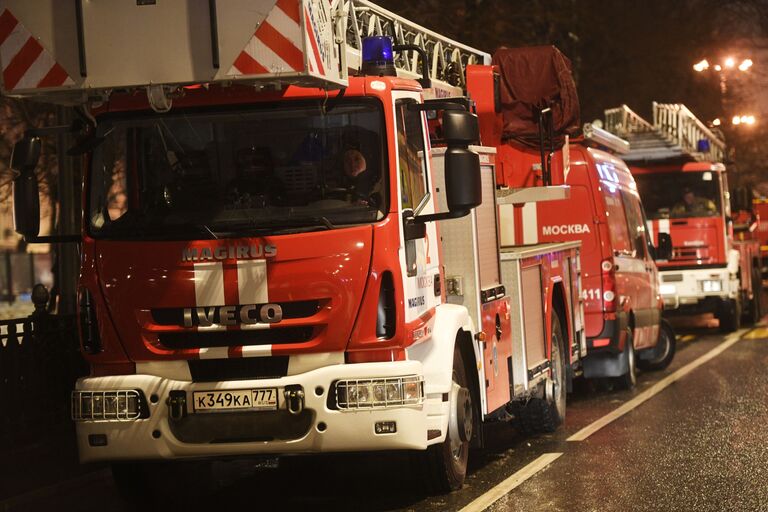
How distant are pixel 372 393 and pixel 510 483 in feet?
5.93

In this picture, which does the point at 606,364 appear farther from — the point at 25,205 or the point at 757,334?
the point at 757,334

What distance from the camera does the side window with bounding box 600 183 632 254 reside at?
15509mm

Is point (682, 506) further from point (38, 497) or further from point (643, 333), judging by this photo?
point (643, 333)

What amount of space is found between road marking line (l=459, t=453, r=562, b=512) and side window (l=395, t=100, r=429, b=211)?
181 cm

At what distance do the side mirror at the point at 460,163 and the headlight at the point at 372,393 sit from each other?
1064mm

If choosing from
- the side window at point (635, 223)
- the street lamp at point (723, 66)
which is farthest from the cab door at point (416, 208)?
the street lamp at point (723, 66)

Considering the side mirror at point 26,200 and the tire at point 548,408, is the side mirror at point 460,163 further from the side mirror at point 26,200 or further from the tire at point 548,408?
the tire at point 548,408

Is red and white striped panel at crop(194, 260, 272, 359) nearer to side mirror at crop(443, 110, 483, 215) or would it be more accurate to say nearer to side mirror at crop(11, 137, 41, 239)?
side mirror at crop(11, 137, 41, 239)

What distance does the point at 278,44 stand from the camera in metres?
7.85

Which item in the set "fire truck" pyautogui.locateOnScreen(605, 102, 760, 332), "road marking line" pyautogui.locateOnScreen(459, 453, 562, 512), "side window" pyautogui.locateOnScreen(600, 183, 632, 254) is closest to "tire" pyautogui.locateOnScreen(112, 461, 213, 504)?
"road marking line" pyautogui.locateOnScreen(459, 453, 562, 512)

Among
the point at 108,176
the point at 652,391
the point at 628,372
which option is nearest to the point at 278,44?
the point at 108,176

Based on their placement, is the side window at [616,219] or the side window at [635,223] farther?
the side window at [635,223]

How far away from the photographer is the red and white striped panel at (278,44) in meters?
7.82

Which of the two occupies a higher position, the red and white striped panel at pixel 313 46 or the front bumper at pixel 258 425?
the red and white striped panel at pixel 313 46
